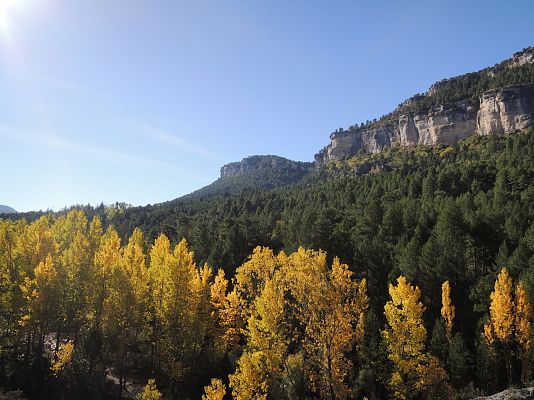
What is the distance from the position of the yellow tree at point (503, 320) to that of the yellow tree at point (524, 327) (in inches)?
24.9

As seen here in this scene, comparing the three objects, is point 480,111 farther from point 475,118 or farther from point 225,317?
point 225,317

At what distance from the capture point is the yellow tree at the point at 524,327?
1331 inches

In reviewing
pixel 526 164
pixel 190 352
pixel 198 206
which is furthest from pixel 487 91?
pixel 190 352

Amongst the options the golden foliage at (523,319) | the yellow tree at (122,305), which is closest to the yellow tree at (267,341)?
the yellow tree at (122,305)

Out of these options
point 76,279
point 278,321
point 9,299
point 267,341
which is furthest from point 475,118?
point 9,299

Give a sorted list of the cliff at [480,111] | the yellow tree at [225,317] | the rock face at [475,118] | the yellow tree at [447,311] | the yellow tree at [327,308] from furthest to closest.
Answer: the cliff at [480,111], the rock face at [475,118], the yellow tree at [447,311], the yellow tree at [225,317], the yellow tree at [327,308]

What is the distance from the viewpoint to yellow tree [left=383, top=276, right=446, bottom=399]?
2956 centimetres

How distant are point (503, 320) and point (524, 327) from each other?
2054 mm

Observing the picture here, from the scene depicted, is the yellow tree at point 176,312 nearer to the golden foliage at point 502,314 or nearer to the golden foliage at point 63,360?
the golden foliage at point 63,360

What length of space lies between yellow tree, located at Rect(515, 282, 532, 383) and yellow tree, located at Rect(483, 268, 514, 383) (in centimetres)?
63

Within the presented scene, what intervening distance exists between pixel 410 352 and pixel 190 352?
62.6 feet

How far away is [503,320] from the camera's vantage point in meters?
34.5

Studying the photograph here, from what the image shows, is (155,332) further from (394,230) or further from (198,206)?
(198,206)

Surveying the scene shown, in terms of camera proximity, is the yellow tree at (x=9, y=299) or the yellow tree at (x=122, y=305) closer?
the yellow tree at (x=122, y=305)
